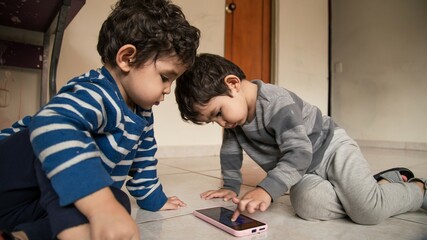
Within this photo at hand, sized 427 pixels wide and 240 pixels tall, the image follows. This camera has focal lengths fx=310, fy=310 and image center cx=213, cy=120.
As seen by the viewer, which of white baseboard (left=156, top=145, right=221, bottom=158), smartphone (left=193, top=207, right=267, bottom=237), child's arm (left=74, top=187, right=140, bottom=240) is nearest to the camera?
child's arm (left=74, top=187, right=140, bottom=240)

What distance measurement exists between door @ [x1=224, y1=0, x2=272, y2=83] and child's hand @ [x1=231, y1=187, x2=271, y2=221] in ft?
5.28

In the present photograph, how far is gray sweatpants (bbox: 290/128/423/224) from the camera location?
629mm

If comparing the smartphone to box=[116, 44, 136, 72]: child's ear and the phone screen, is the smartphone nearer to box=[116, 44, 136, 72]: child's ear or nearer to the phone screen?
the phone screen

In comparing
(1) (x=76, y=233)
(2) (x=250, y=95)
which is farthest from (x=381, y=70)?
(1) (x=76, y=233)

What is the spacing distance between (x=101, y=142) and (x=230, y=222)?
28cm

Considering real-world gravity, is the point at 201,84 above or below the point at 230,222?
above

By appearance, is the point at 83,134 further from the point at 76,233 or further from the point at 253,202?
the point at 253,202

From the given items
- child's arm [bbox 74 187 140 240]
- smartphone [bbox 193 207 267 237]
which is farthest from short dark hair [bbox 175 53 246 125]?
child's arm [bbox 74 187 140 240]

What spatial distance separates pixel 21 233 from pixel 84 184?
151mm

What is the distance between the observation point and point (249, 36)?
2264 mm

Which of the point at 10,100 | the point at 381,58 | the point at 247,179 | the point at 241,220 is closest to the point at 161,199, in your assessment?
the point at 241,220

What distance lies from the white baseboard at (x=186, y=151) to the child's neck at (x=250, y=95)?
105 cm

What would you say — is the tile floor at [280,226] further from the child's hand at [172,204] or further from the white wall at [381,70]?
the white wall at [381,70]

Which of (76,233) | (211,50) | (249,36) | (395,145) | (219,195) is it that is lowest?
(395,145)
